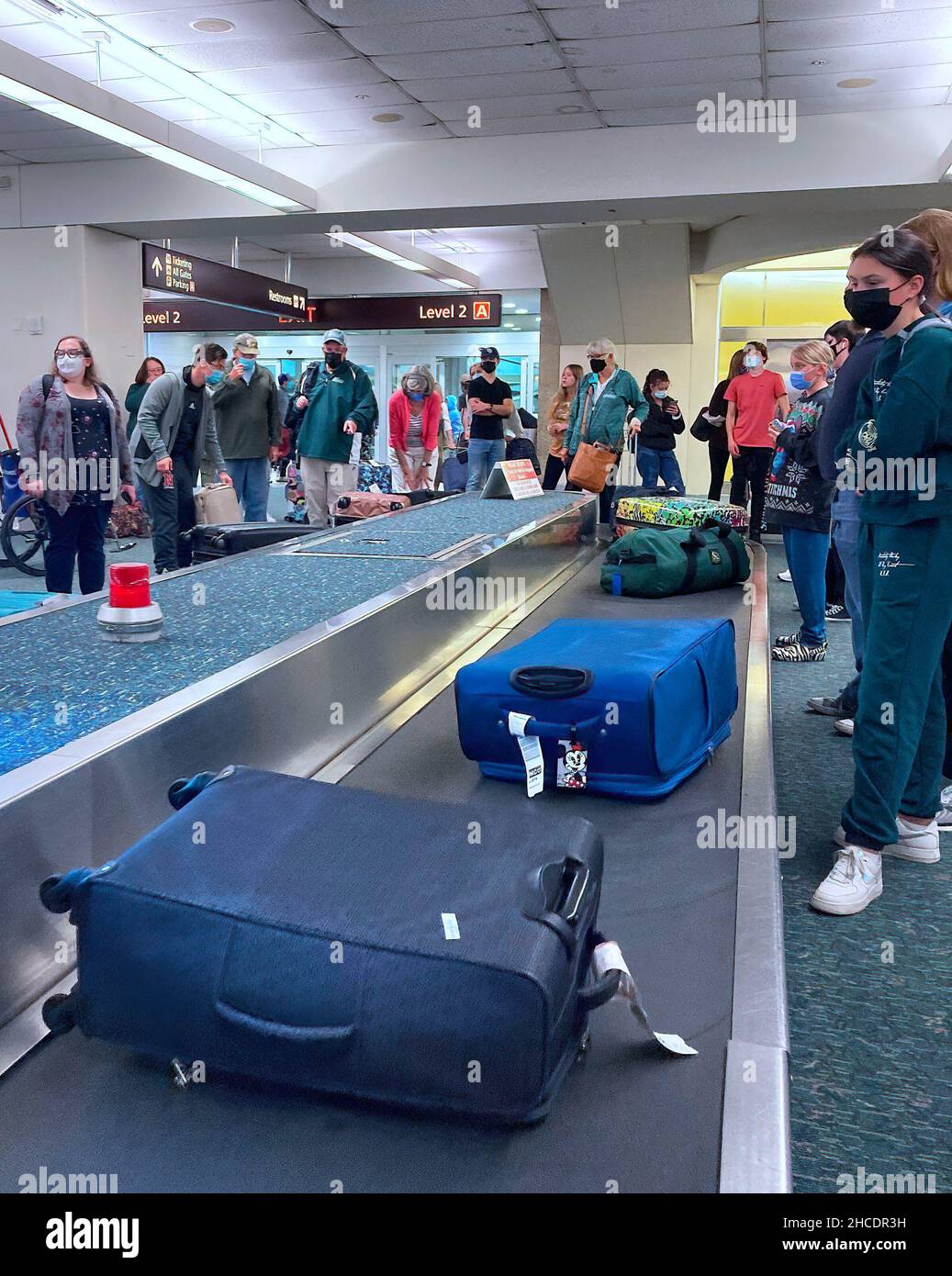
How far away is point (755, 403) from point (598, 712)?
315 inches

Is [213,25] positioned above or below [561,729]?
above

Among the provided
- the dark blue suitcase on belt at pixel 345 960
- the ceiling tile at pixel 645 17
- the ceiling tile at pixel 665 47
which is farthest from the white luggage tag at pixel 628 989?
the ceiling tile at pixel 665 47

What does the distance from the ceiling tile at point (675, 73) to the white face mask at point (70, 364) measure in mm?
4120

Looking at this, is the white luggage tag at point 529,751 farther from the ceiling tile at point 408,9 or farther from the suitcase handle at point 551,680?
the ceiling tile at point 408,9

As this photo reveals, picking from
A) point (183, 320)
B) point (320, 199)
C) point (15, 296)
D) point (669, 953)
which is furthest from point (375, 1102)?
point (183, 320)

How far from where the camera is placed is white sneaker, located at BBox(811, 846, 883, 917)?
7.97ft

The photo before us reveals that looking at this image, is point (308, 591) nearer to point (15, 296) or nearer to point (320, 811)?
point (320, 811)

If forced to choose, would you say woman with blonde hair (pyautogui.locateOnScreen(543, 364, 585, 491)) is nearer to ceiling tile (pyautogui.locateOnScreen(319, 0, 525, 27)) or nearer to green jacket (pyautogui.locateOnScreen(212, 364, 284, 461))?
green jacket (pyautogui.locateOnScreen(212, 364, 284, 461))

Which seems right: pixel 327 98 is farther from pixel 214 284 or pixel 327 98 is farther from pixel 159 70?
pixel 214 284

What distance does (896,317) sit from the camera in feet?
7.24

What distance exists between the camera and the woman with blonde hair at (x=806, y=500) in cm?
435

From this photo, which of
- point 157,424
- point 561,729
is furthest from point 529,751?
point 157,424

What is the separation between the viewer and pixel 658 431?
10.7m

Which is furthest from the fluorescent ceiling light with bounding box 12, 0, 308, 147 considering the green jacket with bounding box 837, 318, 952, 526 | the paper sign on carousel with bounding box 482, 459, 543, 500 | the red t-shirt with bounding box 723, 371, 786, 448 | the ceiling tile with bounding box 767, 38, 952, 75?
the green jacket with bounding box 837, 318, 952, 526
